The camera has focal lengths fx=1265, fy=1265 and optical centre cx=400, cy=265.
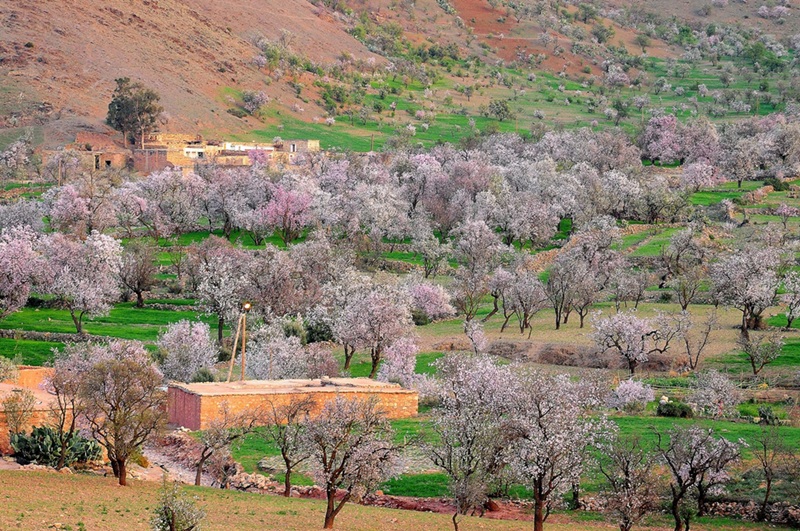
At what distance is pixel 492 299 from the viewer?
72750 millimetres

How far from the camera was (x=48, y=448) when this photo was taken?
1475 inches

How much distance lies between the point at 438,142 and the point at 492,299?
227 feet

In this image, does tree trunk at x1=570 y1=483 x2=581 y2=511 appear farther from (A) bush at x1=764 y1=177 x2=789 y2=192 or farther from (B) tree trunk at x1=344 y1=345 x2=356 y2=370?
(A) bush at x1=764 y1=177 x2=789 y2=192

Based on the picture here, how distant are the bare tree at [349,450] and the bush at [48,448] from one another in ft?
30.0

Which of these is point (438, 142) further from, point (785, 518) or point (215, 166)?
point (785, 518)

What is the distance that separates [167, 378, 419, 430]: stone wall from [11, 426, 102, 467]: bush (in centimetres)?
567

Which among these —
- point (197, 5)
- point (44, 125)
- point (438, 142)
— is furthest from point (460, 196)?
point (197, 5)

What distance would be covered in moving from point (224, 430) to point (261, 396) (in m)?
6.92

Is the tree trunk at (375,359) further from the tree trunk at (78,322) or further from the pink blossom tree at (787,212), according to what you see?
the pink blossom tree at (787,212)

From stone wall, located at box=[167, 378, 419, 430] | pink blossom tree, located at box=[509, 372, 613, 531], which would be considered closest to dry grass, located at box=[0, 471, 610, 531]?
pink blossom tree, located at box=[509, 372, 613, 531]

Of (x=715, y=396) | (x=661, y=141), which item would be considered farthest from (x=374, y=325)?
(x=661, y=141)

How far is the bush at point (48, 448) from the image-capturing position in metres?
37.4

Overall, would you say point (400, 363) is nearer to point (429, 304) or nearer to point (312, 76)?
point (429, 304)

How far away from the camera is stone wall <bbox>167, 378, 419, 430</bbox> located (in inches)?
1726
